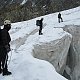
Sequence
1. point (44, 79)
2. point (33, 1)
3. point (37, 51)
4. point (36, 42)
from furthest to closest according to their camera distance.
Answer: point (33, 1)
point (36, 42)
point (37, 51)
point (44, 79)

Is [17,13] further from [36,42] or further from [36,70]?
[36,70]

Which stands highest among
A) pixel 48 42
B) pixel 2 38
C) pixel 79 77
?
pixel 2 38

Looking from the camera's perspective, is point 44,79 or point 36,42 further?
point 36,42

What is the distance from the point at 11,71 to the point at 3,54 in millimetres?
988

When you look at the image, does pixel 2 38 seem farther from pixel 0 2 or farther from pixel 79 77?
pixel 0 2

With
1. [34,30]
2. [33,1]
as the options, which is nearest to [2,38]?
[34,30]

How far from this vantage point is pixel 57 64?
17.8 m

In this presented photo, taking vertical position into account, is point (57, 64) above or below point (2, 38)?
below

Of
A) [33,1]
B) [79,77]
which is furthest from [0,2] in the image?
[79,77]

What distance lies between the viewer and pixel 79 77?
2191cm

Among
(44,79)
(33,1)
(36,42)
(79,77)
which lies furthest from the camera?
(33,1)

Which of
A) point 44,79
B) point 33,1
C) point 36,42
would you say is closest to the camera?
point 44,79

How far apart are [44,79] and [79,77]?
13.8 metres

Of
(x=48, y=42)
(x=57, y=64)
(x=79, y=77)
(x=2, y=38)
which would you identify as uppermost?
(x=2, y=38)
